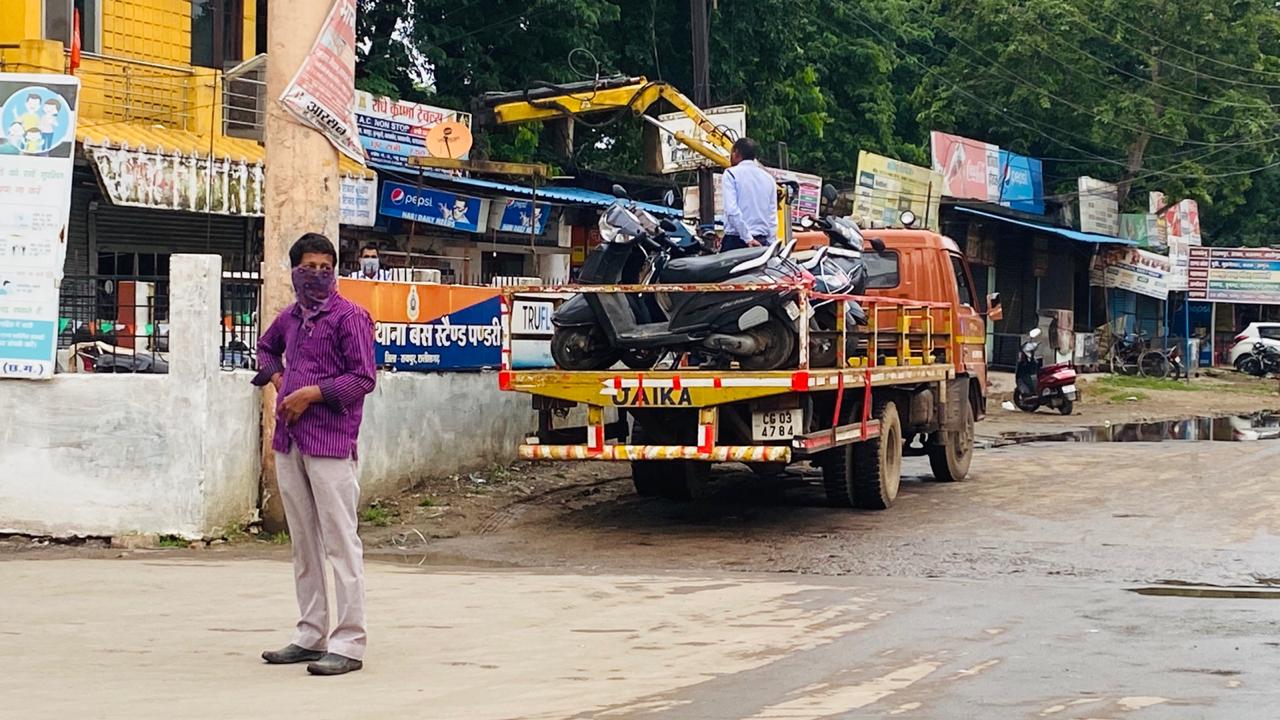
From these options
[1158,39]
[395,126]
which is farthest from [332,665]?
[1158,39]

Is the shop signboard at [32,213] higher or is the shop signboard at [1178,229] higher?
the shop signboard at [1178,229]

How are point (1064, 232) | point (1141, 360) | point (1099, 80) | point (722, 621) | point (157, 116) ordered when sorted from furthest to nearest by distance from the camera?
point (1099, 80) < point (1064, 232) < point (1141, 360) < point (157, 116) < point (722, 621)

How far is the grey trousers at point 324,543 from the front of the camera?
247 inches

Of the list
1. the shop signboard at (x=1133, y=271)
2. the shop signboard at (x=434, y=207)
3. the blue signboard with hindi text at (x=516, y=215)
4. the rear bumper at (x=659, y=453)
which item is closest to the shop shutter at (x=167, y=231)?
the shop signboard at (x=434, y=207)

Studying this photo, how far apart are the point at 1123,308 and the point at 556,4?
2595 cm

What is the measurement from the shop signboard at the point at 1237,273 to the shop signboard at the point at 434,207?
2691cm

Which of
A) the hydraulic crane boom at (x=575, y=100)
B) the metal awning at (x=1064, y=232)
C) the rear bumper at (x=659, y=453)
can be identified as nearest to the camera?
the rear bumper at (x=659, y=453)

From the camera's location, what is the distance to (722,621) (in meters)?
7.71

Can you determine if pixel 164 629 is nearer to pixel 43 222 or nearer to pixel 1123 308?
pixel 43 222

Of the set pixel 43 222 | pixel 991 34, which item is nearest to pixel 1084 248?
pixel 991 34

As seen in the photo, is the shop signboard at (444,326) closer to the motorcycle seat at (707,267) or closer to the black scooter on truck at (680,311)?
the black scooter on truck at (680,311)

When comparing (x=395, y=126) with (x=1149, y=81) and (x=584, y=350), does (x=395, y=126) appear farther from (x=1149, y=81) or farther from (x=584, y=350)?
(x=1149, y=81)

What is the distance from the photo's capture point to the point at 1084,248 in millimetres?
41625

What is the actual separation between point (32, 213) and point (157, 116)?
8361 millimetres
